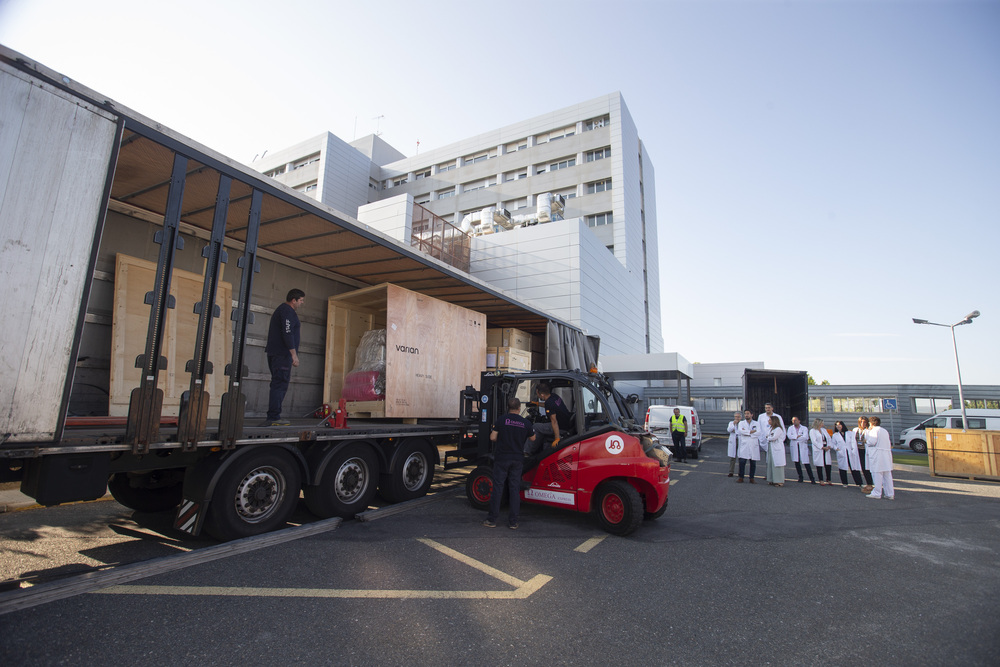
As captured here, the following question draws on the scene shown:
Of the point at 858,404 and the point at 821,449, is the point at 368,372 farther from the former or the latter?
the point at 858,404

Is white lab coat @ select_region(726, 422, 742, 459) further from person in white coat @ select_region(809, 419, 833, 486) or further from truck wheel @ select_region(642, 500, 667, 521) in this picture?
truck wheel @ select_region(642, 500, 667, 521)

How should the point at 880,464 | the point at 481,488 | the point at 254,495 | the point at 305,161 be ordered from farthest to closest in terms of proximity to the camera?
the point at 305,161, the point at 880,464, the point at 481,488, the point at 254,495

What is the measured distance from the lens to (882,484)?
30.1 feet

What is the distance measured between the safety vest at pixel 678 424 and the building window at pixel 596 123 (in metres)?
25.9

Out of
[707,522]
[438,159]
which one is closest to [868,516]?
[707,522]

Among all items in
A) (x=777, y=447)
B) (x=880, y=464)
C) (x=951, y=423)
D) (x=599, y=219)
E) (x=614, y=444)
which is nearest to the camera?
(x=614, y=444)

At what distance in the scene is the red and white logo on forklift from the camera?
576cm

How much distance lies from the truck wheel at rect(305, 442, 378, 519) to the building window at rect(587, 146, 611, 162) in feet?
108

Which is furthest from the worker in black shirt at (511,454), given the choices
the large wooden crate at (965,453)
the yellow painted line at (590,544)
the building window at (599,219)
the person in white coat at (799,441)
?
the building window at (599,219)

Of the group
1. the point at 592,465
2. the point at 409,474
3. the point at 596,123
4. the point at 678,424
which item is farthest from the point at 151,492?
the point at 596,123

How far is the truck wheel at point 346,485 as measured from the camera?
17.3 ft

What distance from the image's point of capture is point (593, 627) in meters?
3.17

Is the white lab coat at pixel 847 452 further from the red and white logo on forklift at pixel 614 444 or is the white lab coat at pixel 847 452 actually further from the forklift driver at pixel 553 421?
the forklift driver at pixel 553 421

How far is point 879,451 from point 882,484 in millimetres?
665
